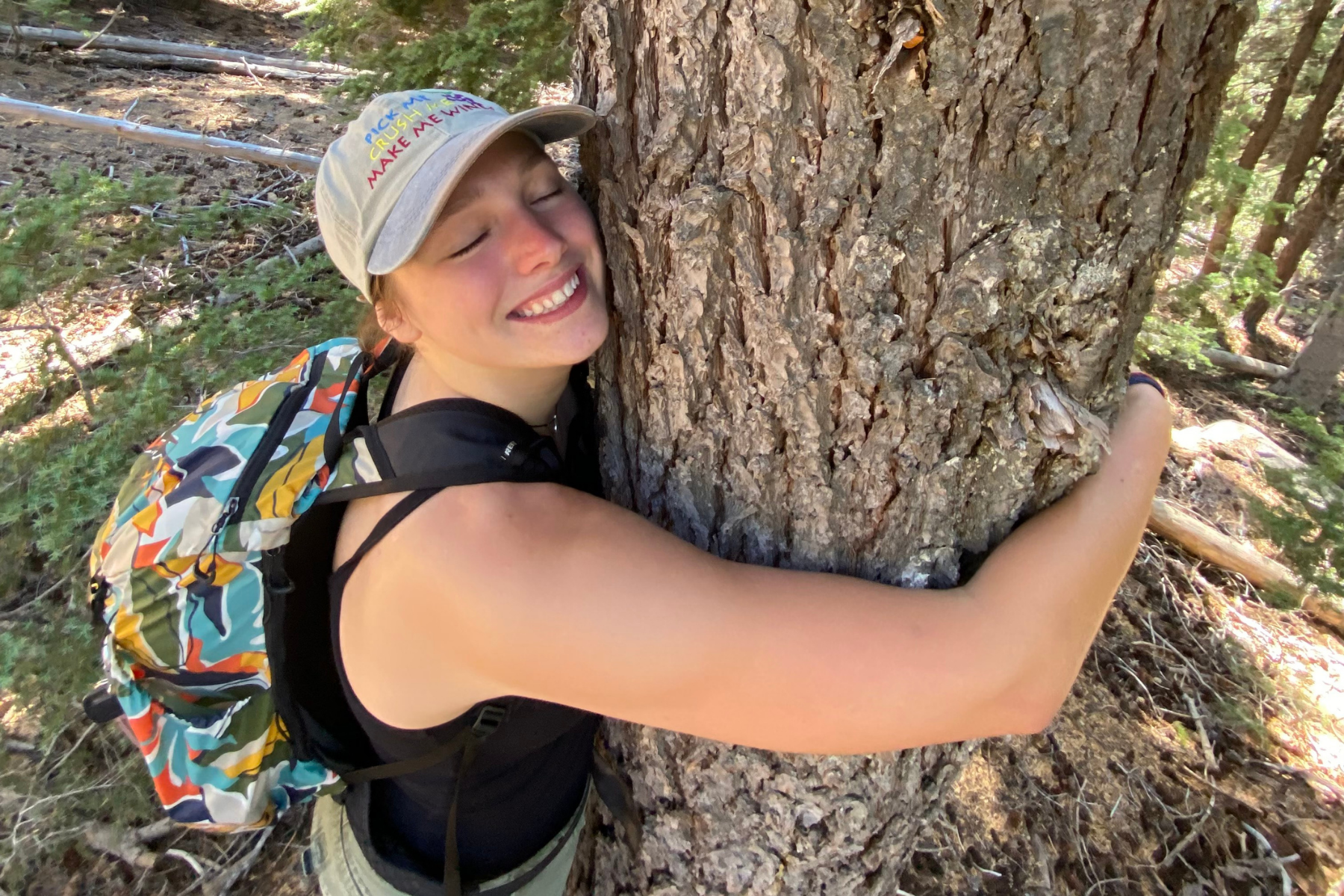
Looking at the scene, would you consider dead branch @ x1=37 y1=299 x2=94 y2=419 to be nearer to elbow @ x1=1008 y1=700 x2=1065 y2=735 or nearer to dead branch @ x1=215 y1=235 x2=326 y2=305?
dead branch @ x1=215 y1=235 x2=326 y2=305

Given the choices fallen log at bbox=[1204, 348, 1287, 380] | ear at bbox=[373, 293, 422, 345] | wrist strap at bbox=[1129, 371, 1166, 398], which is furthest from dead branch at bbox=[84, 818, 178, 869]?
fallen log at bbox=[1204, 348, 1287, 380]

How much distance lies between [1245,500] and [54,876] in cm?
606

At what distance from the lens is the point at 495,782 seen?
5.46ft

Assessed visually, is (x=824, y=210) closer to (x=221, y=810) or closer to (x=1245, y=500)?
(x=221, y=810)

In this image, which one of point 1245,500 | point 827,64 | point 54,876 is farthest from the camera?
point 1245,500

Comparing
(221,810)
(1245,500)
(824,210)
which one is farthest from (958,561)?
(1245,500)

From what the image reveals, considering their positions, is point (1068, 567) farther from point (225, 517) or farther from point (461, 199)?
point (225, 517)

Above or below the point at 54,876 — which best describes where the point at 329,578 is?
above

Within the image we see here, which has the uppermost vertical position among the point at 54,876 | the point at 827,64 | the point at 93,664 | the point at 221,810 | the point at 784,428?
the point at 827,64

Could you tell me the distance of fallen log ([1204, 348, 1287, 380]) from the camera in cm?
820

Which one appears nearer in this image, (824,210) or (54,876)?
(824,210)

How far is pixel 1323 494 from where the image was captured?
10.9 feet

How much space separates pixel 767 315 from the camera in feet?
4.31

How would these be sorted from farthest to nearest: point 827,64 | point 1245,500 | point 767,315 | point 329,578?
1. point 1245,500
2. point 329,578
3. point 767,315
4. point 827,64
